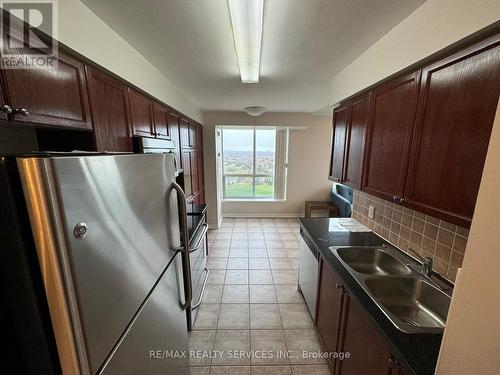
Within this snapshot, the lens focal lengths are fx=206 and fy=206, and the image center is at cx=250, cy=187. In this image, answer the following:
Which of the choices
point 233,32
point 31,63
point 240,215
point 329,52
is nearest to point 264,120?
point 240,215

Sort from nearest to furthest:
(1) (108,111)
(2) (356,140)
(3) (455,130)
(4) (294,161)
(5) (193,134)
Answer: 1. (3) (455,130)
2. (1) (108,111)
3. (2) (356,140)
4. (5) (193,134)
5. (4) (294,161)

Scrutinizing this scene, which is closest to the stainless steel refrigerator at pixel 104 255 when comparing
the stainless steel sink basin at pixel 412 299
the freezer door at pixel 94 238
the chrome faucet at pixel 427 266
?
the freezer door at pixel 94 238

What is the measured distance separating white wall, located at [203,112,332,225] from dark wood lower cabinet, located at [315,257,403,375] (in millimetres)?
3092

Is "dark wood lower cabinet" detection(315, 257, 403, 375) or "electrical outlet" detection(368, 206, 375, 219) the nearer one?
"dark wood lower cabinet" detection(315, 257, 403, 375)

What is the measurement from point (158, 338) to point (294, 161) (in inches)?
170

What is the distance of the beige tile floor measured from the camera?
164cm

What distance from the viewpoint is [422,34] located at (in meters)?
1.11

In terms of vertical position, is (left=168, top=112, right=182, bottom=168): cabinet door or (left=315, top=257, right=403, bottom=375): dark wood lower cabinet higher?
(left=168, top=112, right=182, bottom=168): cabinet door

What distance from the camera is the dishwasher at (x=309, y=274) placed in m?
1.83

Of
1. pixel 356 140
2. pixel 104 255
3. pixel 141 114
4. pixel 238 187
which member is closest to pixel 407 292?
pixel 356 140

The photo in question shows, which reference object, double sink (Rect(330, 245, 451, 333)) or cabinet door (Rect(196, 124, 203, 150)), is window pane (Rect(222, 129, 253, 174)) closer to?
cabinet door (Rect(196, 124, 203, 150))

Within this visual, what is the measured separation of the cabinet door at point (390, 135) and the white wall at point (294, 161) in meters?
2.91

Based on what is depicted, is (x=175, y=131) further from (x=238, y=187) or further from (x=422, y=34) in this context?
(x=238, y=187)

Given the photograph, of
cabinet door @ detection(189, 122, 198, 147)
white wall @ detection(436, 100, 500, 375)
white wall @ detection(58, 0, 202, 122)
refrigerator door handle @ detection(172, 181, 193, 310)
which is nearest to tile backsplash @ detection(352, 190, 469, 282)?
white wall @ detection(436, 100, 500, 375)
